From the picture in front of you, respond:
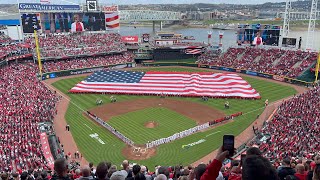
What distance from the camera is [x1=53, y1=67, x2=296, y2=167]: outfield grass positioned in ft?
94.1

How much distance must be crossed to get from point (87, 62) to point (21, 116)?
3665cm

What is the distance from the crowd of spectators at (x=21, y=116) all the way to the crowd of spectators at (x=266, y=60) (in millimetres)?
38503

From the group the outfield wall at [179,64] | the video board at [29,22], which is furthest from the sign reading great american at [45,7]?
the outfield wall at [179,64]

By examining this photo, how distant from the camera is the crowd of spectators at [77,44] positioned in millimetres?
68125

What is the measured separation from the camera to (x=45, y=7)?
70.7 m

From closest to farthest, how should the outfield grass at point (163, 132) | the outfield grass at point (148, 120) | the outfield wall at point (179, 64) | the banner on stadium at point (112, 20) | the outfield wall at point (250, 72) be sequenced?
the outfield grass at point (163, 132) → the outfield grass at point (148, 120) → the outfield wall at point (250, 72) → the outfield wall at point (179, 64) → the banner on stadium at point (112, 20)

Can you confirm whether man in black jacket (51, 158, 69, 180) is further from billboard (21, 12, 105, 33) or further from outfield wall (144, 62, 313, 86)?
billboard (21, 12, 105, 33)

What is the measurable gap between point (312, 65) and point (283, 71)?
501 cm

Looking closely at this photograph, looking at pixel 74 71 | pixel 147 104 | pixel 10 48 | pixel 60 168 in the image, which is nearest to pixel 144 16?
pixel 74 71

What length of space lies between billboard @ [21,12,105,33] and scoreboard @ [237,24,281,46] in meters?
34.1

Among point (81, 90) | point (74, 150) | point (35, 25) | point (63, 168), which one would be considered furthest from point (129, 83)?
point (63, 168)

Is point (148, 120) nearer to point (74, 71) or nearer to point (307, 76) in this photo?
point (74, 71)

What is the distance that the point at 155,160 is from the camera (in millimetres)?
27938

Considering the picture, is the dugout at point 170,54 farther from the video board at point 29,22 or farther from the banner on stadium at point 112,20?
the video board at point 29,22
